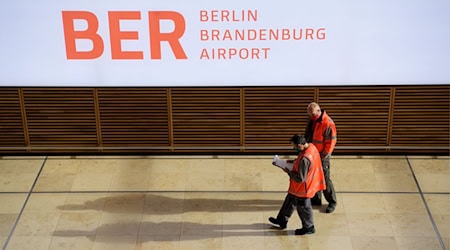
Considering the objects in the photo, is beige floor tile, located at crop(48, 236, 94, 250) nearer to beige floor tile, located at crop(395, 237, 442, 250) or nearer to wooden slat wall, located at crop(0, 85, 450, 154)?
wooden slat wall, located at crop(0, 85, 450, 154)

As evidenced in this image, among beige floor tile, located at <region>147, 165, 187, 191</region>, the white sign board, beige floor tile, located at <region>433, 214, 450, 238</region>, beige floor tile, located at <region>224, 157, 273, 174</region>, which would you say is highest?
the white sign board

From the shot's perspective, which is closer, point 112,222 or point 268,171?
point 112,222

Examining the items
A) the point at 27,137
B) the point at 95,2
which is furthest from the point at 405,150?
the point at 27,137

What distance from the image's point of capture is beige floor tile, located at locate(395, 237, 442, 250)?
7.60m

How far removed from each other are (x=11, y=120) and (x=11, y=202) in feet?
4.17

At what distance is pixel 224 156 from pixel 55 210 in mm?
2366

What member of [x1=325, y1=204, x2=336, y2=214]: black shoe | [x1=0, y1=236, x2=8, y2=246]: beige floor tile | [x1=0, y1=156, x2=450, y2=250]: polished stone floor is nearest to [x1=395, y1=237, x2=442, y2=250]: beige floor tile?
[x1=0, y1=156, x2=450, y2=250]: polished stone floor

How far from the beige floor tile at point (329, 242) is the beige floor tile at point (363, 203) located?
56 centimetres

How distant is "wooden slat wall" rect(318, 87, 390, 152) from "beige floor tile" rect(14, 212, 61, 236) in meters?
3.64

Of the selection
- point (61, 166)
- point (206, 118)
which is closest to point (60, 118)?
point (61, 166)

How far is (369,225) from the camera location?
313 inches

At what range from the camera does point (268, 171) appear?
356 inches

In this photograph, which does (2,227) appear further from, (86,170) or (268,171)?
(268,171)

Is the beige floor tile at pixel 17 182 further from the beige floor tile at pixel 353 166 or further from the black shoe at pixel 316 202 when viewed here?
the beige floor tile at pixel 353 166
